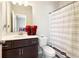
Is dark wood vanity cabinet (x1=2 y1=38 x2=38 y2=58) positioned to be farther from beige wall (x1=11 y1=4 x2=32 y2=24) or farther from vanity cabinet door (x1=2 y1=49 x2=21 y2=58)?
beige wall (x1=11 y1=4 x2=32 y2=24)

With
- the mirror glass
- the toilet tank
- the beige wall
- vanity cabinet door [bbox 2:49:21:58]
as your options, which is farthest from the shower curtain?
vanity cabinet door [bbox 2:49:21:58]

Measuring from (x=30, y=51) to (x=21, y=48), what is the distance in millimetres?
206

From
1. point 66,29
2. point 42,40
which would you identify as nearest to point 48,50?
point 42,40

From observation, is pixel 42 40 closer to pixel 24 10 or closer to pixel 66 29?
pixel 66 29

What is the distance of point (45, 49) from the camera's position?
218 centimetres

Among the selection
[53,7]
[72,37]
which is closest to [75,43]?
[72,37]

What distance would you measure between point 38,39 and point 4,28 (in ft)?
2.23

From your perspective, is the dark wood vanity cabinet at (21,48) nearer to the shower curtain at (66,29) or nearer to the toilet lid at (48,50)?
the toilet lid at (48,50)

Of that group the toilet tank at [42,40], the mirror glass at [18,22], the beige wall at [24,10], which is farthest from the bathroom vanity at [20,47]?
the beige wall at [24,10]

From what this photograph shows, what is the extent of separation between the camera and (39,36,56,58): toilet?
2098 millimetres

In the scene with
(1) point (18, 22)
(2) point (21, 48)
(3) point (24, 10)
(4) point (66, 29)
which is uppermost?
(3) point (24, 10)

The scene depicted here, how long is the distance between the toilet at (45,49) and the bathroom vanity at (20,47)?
6.3 inches

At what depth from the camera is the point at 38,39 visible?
217cm

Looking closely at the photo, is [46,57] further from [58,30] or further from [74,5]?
[74,5]
